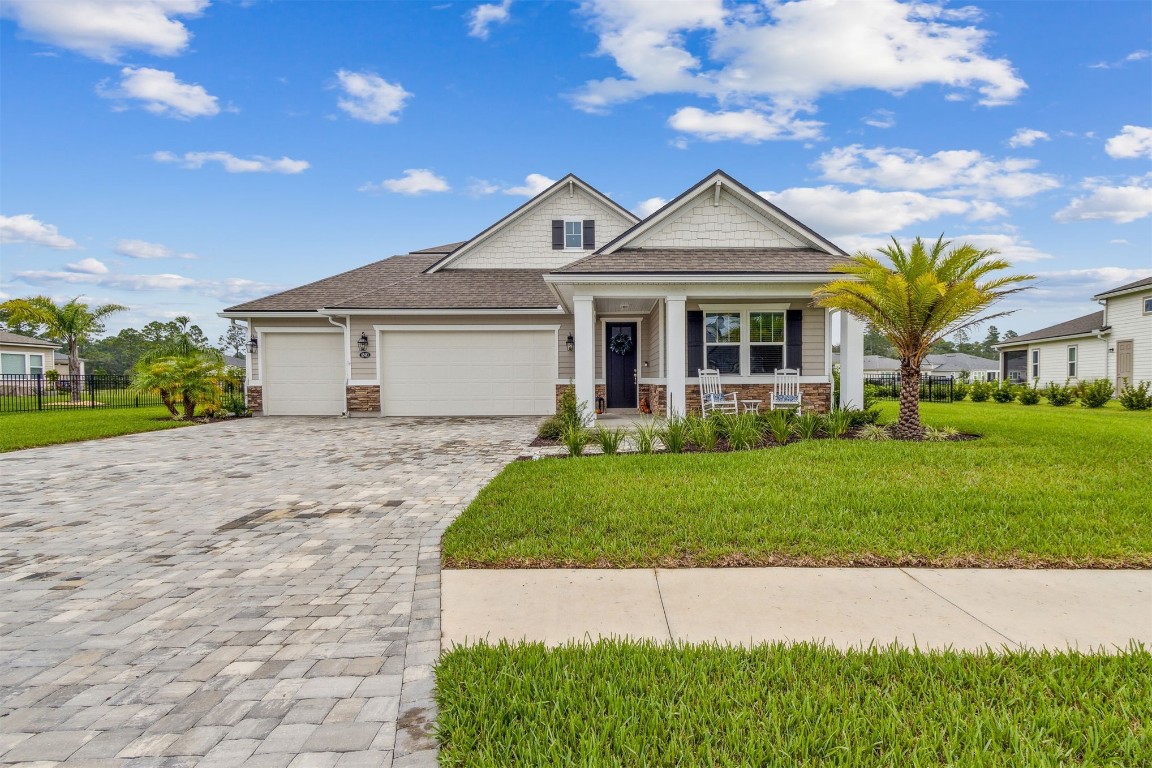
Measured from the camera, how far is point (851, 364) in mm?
12195

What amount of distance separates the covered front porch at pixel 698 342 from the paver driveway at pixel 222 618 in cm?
619

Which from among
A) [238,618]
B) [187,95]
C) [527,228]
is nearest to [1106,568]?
[238,618]

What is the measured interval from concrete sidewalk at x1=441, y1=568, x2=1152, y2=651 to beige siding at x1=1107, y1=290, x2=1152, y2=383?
956 inches

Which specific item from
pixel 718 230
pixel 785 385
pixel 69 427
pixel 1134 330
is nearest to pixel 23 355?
pixel 69 427

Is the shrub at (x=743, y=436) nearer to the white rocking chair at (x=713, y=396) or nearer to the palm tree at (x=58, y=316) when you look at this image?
the white rocking chair at (x=713, y=396)

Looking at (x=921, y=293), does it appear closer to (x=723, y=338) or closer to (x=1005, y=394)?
(x=723, y=338)

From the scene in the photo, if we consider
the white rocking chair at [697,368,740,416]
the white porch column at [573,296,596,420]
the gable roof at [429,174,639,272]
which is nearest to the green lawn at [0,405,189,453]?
the gable roof at [429,174,639,272]

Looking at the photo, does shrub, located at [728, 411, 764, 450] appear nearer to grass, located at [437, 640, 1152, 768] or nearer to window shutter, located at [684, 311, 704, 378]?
window shutter, located at [684, 311, 704, 378]

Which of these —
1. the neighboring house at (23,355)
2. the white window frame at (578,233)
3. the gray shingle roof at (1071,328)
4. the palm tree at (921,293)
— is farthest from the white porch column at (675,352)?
the neighboring house at (23,355)

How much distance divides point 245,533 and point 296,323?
13.0 metres

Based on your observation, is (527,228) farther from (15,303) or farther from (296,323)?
(15,303)

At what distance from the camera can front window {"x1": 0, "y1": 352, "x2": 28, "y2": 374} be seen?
32.2 meters

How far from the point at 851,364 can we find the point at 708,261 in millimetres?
3835

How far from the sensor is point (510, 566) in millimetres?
3807
